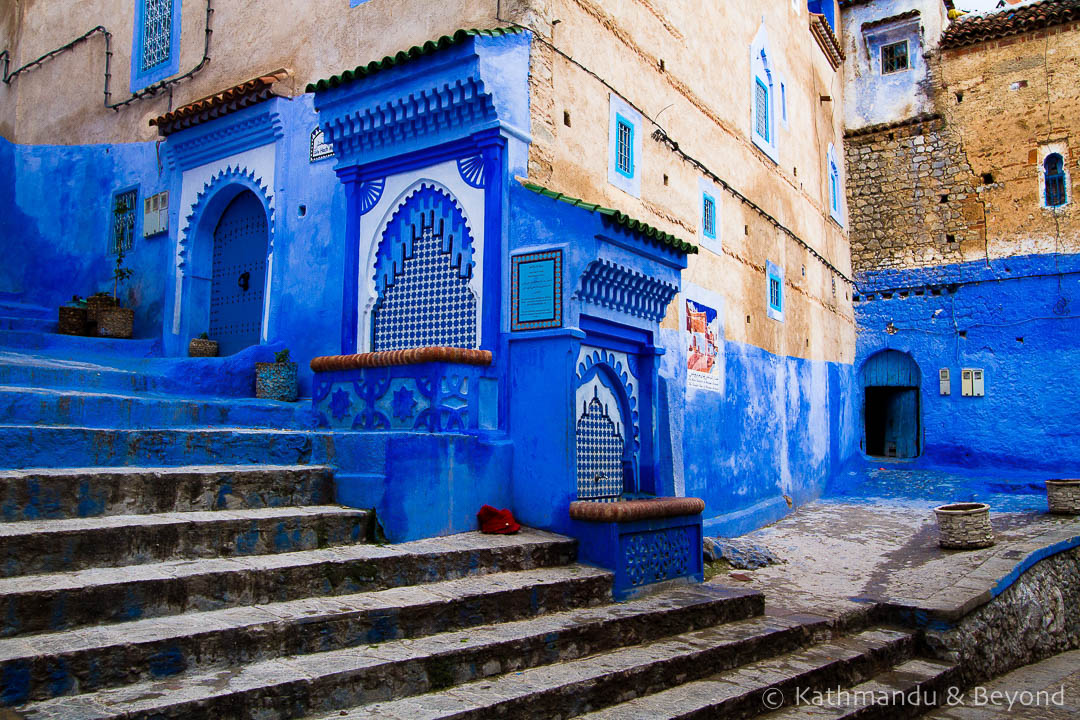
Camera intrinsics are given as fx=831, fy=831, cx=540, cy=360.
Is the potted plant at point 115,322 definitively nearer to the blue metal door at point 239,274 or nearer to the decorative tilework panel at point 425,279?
the blue metal door at point 239,274

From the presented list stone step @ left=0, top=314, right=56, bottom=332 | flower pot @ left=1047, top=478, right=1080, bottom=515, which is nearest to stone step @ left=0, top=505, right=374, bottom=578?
stone step @ left=0, top=314, right=56, bottom=332

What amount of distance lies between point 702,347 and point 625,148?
258 centimetres

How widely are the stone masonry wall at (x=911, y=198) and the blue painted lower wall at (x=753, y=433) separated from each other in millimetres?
2744

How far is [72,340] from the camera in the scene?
29.5ft

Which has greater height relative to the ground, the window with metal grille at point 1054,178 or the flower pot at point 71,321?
the window with metal grille at point 1054,178

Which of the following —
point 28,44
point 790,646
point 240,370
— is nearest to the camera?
point 790,646

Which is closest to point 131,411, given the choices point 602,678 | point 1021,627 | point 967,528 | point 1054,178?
point 602,678

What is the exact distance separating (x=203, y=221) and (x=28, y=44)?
5.95 m

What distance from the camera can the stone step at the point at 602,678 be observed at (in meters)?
3.38

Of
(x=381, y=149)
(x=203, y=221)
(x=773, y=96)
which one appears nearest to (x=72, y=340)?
(x=203, y=221)

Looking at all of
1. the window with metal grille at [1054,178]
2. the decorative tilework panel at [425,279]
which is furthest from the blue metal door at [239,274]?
the window with metal grille at [1054,178]

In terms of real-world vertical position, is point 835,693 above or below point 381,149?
below

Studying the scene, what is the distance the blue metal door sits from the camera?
9.23 metres

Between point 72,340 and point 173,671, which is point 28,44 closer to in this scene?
point 72,340
